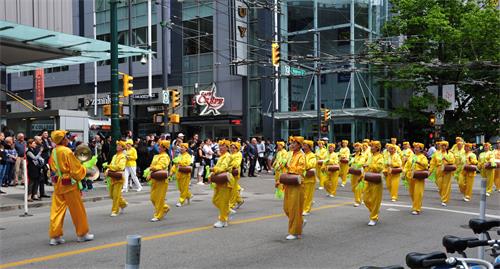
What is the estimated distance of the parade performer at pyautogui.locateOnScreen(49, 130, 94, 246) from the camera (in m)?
8.31

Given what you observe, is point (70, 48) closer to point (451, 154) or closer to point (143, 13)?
point (451, 154)

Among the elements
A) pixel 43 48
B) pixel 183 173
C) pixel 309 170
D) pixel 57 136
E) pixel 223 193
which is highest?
pixel 43 48

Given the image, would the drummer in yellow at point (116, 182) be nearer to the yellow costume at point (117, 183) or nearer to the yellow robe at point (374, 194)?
the yellow costume at point (117, 183)

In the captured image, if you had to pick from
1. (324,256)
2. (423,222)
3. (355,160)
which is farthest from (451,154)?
(324,256)

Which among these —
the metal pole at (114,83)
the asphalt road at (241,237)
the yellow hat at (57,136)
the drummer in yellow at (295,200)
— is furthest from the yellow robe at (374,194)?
the metal pole at (114,83)

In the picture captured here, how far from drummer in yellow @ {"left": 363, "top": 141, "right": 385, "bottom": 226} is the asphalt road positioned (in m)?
0.28

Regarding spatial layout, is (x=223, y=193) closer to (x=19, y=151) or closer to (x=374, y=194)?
(x=374, y=194)

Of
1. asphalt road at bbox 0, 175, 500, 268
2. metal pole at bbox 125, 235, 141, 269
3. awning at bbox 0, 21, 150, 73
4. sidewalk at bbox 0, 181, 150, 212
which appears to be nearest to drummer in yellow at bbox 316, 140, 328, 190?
asphalt road at bbox 0, 175, 500, 268

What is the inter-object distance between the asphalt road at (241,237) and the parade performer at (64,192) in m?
0.29

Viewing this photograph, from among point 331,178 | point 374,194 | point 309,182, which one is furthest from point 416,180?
point 331,178

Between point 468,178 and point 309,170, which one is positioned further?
point 468,178

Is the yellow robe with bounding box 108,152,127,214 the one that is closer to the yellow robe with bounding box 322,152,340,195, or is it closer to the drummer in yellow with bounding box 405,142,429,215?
the yellow robe with bounding box 322,152,340,195

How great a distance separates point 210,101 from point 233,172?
24642 millimetres

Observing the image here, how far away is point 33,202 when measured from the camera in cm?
1341
